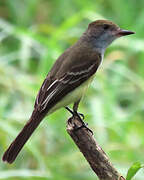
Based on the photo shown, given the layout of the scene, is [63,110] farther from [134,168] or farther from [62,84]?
[134,168]

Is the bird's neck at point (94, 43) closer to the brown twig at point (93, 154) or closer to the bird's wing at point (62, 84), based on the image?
the bird's wing at point (62, 84)

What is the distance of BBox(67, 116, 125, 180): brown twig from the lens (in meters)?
4.38

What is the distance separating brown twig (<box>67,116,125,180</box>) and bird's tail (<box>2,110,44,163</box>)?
0.27 meters

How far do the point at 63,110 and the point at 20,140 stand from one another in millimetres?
1602

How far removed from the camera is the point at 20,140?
5090mm

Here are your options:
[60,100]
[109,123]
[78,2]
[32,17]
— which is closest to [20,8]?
[32,17]

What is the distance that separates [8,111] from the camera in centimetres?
676

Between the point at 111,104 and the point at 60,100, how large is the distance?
5.53 feet

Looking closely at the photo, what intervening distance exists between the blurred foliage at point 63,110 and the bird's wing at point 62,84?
0.78m

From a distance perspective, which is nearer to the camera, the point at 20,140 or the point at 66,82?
the point at 20,140

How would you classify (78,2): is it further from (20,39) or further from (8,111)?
(8,111)

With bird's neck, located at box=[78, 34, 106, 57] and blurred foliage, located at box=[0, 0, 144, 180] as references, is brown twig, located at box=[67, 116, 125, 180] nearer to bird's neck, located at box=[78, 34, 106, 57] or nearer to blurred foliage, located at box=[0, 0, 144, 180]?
bird's neck, located at box=[78, 34, 106, 57]

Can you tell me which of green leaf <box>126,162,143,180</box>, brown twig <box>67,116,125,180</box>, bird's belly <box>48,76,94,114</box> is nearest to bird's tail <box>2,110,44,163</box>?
bird's belly <box>48,76,94,114</box>

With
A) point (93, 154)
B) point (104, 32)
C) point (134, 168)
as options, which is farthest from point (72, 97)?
point (134, 168)
